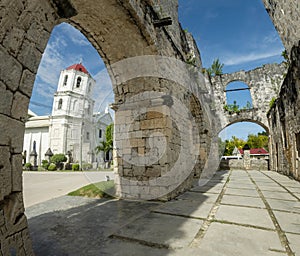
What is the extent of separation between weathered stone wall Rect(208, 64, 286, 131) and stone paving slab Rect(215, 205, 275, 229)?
39.4 ft

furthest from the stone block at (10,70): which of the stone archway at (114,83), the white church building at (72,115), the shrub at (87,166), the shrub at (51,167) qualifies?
the white church building at (72,115)

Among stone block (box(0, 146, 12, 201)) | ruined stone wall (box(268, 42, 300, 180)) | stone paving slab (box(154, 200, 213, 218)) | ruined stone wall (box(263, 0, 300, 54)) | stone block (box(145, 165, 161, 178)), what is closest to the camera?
stone block (box(0, 146, 12, 201))

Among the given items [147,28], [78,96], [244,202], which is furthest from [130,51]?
[78,96]

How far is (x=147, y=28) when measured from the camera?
3320 mm

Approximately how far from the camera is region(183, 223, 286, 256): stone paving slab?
1.52m

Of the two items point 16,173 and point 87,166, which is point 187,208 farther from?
point 87,166

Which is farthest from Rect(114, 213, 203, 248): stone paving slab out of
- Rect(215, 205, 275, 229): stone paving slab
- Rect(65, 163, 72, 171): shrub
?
Rect(65, 163, 72, 171): shrub

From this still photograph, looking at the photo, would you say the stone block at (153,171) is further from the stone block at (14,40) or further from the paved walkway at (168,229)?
the stone block at (14,40)

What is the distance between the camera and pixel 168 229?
2.02m

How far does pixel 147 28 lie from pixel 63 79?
26.6m

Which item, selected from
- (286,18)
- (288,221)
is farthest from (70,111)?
Answer: (288,221)

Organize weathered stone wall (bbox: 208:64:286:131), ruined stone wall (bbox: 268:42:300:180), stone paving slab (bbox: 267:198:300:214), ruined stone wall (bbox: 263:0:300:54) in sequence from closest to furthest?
stone paving slab (bbox: 267:198:300:214) → ruined stone wall (bbox: 263:0:300:54) → ruined stone wall (bbox: 268:42:300:180) → weathered stone wall (bbox: 208:64:286:131)

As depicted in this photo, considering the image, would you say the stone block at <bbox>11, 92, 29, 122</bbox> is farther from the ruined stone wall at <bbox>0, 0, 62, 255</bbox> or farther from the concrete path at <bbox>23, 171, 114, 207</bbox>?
the concrete path at <bbox>23, 171, 114, 207</bbox>

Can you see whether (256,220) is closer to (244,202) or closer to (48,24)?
(244,202)
